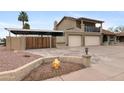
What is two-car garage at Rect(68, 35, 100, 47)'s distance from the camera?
91.4 ft

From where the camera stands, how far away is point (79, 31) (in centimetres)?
2930

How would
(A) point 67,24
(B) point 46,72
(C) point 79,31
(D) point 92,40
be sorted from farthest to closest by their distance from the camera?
1. (A) point 67,24
2. (D) point 92,40
3. (C) point 79,31
4. (B) point 46,72

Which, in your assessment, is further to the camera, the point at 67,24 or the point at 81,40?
the point at 67,24

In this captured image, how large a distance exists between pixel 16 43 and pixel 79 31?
1147 centimetres

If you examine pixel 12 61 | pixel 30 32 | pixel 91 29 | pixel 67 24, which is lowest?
pixel 12 61

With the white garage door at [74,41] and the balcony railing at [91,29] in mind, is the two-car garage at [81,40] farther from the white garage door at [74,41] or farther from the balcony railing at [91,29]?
the balcony railing at [91,29]

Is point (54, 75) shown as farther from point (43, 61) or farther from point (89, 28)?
point (89, 28)

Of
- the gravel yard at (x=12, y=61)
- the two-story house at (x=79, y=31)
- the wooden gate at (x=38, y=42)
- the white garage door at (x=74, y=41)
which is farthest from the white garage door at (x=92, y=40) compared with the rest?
the gravel yard at (x=12, y=61)

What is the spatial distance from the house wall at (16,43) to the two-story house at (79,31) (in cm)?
663

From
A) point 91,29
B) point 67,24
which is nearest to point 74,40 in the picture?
point 67,24

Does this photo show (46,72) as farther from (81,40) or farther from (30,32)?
(81,40)

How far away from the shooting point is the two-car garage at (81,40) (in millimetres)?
27870

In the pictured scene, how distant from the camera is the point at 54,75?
8.25 m
